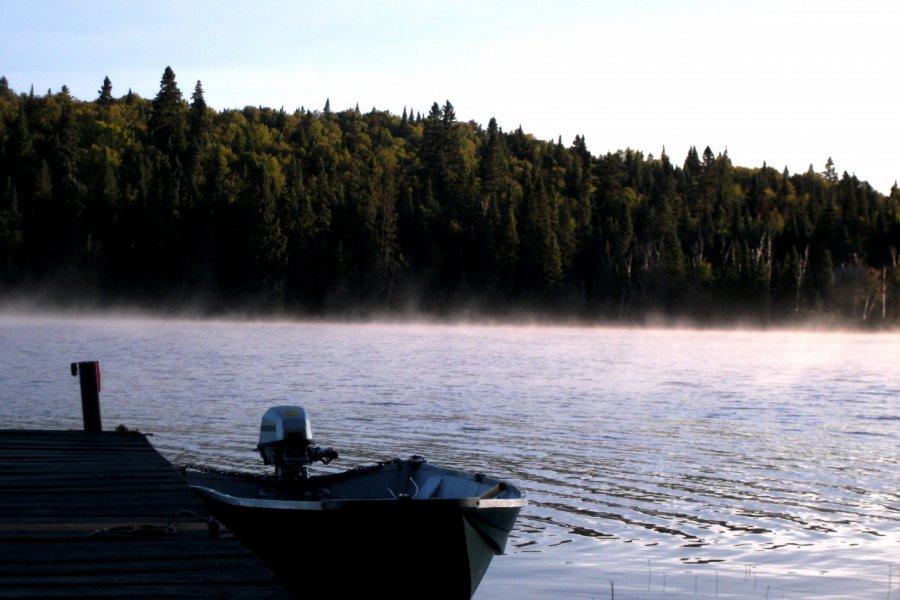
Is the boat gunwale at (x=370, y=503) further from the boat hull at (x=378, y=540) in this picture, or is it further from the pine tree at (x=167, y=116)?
the pine tree at (x=167, y=116)

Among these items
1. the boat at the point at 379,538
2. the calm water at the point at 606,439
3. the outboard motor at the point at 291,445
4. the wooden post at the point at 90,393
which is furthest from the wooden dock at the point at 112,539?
the wooden post at the point at 90,393

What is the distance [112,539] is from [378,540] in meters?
2.43

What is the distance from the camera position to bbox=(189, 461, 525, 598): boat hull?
9633 millimetres

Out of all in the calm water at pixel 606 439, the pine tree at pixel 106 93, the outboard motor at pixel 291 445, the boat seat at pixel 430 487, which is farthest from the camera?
the pine tree at pixel 106 93

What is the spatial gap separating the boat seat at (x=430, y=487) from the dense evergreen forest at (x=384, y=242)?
10736cm

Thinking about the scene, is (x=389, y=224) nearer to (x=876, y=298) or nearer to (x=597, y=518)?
(x=876, y=298)

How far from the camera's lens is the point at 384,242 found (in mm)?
124625

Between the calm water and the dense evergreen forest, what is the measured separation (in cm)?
6961

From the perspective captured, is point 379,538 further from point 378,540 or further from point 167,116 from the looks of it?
point 167,116

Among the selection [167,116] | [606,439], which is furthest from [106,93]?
[606,439]

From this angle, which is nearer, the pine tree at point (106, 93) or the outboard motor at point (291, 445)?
the outboard motor at point (291, 445)


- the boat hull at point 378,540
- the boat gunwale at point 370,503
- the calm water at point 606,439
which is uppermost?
the boat gunwale at point 370,503

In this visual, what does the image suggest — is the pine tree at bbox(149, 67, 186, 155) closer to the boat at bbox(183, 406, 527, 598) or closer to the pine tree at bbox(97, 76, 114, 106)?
the pine tree at bbox(97, 76, 114, 106)

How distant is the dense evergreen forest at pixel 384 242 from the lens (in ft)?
389
